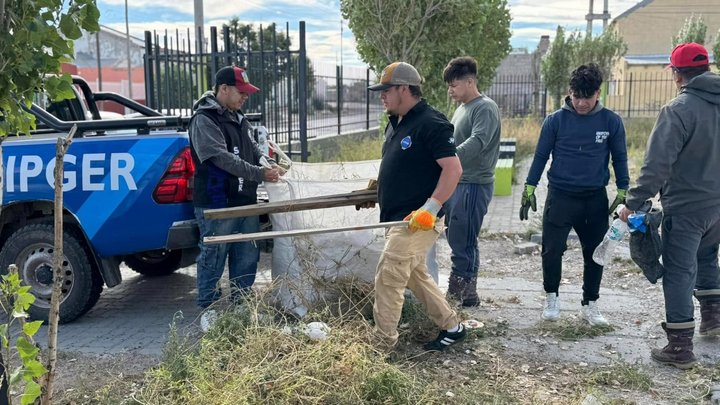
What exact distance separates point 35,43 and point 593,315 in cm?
409

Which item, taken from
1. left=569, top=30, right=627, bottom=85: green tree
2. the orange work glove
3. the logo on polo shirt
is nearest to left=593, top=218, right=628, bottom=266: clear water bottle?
the logo on polo shirt

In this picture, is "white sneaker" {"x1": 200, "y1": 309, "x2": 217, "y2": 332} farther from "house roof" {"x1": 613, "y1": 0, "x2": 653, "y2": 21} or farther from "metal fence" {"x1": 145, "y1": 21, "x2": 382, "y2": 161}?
"house roof" {"x1": 613, "y1": 0, "x2": 653, "y2": 21}

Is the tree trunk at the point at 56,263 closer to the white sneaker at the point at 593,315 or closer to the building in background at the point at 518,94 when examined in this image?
the white sneaker at the point at 593,315

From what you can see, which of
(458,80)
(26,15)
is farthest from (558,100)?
(26,15)

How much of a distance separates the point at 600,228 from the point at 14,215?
4350 mm

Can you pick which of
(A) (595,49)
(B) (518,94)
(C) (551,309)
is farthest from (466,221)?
(B) (518,94)

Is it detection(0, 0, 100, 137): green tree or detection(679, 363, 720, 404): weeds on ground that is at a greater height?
detection(0, 0, 100, 137): green tree

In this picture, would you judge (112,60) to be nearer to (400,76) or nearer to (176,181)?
(176,181)

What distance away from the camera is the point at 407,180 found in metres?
4.11

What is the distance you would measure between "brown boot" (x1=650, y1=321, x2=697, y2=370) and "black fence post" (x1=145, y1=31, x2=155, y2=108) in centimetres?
A: 750

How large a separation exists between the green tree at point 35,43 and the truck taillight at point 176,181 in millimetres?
2062

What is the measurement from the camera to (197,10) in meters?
11.0

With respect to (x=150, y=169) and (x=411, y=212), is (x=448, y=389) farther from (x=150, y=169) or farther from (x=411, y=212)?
(x=150, y=169)

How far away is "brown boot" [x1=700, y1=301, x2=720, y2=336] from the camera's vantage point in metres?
4.69
